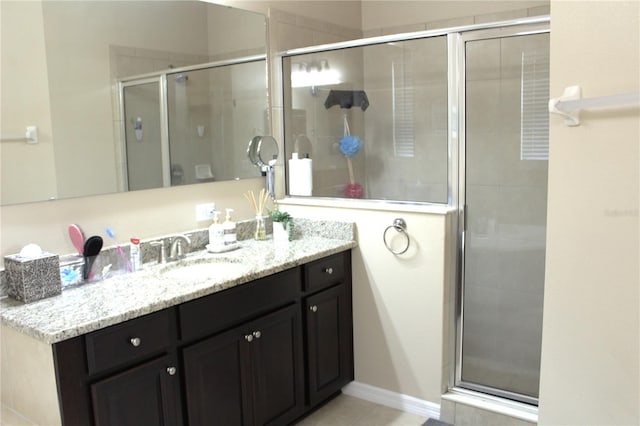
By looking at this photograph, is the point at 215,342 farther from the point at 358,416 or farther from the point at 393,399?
the point at 393,399

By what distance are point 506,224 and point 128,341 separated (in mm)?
1858

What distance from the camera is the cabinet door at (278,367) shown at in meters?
2.31

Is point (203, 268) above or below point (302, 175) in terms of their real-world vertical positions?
below

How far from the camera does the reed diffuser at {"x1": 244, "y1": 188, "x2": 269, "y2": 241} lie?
2.90 m

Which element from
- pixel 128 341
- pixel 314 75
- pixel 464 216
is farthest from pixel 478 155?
pixel 128 341

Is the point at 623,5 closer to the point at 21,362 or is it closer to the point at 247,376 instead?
the point at 247,376

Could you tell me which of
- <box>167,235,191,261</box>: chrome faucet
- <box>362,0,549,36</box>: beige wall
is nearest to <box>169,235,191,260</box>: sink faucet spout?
<box>167,235,191,261</box>: chrome faucet

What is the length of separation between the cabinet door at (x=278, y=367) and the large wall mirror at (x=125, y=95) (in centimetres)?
79

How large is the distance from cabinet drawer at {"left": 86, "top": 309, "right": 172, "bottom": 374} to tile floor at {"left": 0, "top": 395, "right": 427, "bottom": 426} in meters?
1.07

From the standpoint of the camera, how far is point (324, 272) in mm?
2652

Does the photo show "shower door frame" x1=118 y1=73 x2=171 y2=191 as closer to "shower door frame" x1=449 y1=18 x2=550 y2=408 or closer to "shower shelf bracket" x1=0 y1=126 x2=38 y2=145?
"shower shelf bracket" x1=0 y1=126 x2=38 y2=145

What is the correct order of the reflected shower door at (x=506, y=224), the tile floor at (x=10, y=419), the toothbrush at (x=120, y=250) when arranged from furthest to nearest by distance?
the reflected shower door at (x=506, y=224) < the toothbrush at (x=120, y=250) < the tile floor at (x=10, y=419)

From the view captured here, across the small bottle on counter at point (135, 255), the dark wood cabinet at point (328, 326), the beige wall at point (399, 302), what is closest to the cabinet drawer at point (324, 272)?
the dark wood cabinet at point (328, 326)

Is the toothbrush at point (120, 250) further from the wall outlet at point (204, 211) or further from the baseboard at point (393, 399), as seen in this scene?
the baseboard at point (393, 399)
